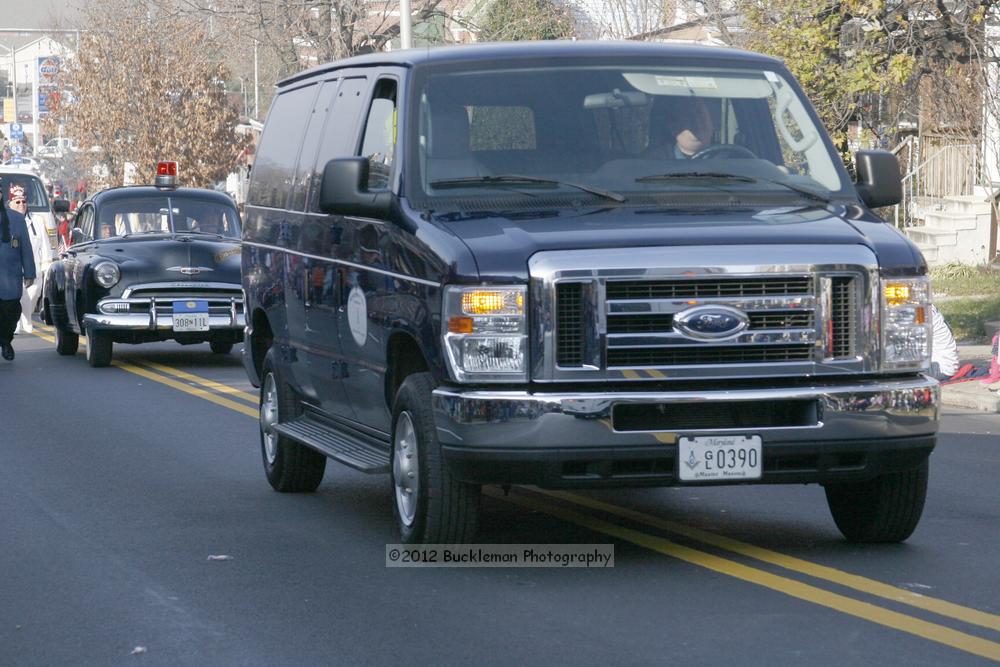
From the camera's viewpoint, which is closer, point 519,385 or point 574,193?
point 519,385

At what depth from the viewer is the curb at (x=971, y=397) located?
14578mm

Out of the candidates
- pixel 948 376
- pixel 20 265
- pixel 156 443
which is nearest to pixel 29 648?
pixel 156 443

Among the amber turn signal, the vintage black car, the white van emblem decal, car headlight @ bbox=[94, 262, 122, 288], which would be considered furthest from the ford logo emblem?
car headlight @ bbox=[94, 262, 122, 288]

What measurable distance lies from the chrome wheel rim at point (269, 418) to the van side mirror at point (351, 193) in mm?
2399

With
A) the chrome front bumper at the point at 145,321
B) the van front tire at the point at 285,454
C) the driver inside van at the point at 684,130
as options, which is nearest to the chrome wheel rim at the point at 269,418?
the van front tire at the point at 285,454

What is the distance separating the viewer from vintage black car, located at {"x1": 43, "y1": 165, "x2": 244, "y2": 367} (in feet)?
61.7

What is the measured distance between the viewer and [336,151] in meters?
9.29

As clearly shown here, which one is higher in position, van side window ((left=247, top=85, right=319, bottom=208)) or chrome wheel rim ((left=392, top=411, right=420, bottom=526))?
van side window ((left=247, top=85, right=319, bottom=208))

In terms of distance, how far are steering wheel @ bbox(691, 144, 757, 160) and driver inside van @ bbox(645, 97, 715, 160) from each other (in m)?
0.02

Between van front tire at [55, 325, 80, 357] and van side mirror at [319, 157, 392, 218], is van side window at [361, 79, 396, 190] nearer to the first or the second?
van side mirror at [319, 157, 392, 218]

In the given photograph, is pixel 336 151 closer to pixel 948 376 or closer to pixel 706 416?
pixel 706 416

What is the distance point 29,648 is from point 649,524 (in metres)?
3.23

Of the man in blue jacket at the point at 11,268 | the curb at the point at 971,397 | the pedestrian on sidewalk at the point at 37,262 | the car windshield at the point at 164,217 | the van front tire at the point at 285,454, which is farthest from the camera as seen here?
the pedestrian on sidewalk at the point at 37,262

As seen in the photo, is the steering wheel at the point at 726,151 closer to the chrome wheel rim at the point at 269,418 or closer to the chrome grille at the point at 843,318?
the chrome grille at the point at 843,318
